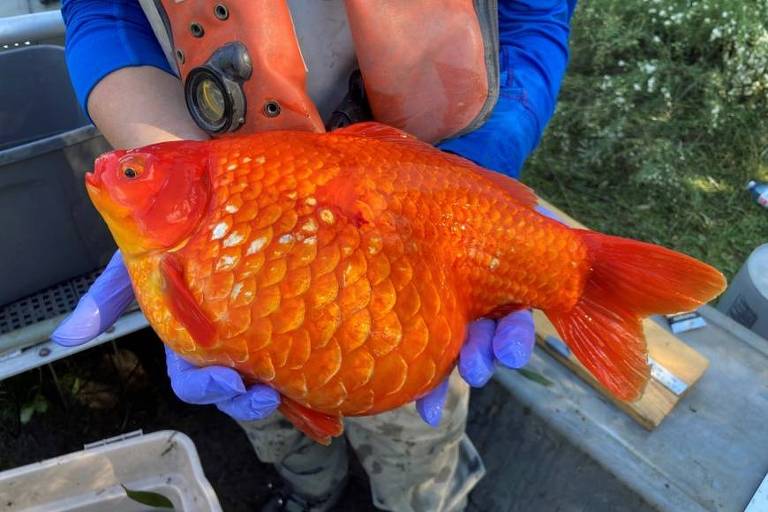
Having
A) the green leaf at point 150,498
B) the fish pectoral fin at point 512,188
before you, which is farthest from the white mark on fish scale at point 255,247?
the green leaf at point 150,498

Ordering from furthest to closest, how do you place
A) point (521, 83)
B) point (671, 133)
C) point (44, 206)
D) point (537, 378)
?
1. point (671, 133)
2. point (537, 378)
3. point (44, 206)
4. point (521, 83)

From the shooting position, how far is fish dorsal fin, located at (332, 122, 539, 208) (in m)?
0.93

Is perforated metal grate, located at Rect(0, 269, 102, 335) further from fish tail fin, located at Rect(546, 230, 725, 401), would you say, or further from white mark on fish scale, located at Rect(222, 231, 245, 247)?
fish tail fin, located at Rect(546, 230, 725, 401)

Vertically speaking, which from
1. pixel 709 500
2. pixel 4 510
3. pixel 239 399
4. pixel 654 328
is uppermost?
pixel 239 399

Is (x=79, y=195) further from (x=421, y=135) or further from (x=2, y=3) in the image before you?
(x=2, y=3)

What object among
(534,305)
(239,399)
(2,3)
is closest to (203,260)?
(239,399)

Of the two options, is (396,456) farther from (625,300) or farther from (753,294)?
(753,294)

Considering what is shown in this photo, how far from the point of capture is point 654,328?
5.65 ft

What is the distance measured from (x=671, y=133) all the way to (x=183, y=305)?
2.49 meters

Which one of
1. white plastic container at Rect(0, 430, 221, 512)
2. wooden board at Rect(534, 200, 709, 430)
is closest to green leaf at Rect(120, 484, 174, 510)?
white plastic container at Rect(0, 430, 221, 512)

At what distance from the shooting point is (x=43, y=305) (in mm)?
1627

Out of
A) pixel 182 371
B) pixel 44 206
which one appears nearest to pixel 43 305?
pixel 44 206

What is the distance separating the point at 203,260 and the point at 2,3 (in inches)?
78.0

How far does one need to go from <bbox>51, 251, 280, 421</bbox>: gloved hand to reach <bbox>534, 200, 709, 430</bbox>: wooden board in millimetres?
957
